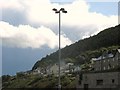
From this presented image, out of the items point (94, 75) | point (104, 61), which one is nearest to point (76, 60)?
point (104, 61)

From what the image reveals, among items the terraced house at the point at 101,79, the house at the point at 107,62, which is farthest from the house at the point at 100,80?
the house at the point at 107,62

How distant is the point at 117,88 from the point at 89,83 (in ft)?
41.0

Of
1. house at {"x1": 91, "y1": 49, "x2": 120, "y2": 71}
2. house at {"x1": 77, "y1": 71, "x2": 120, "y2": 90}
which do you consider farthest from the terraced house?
house at {"x1": 91, "y1": 49, "x2": 120, "y2": 71}

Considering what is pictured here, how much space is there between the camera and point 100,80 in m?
57.8

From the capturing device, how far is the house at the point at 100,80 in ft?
173

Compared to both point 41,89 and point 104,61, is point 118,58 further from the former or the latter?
point 41,89

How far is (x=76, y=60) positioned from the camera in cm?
18788

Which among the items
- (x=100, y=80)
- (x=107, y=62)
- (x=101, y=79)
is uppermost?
(x=107, y=62)

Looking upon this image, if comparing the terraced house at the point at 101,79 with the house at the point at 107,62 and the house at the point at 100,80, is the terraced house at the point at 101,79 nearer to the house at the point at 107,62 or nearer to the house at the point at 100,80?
the house at the point at 100,80

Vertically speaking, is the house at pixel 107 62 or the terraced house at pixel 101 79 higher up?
the house at pixel 107 62

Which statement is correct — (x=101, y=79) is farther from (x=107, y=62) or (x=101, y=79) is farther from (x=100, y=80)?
(x=107, y=62)

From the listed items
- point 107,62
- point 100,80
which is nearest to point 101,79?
point 100,80

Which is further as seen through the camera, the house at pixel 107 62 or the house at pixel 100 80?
the house at pixel 107 62

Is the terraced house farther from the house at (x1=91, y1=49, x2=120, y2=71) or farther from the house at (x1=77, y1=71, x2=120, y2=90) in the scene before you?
the house at (x1=91, y1=49, x2=120, y2=71)
